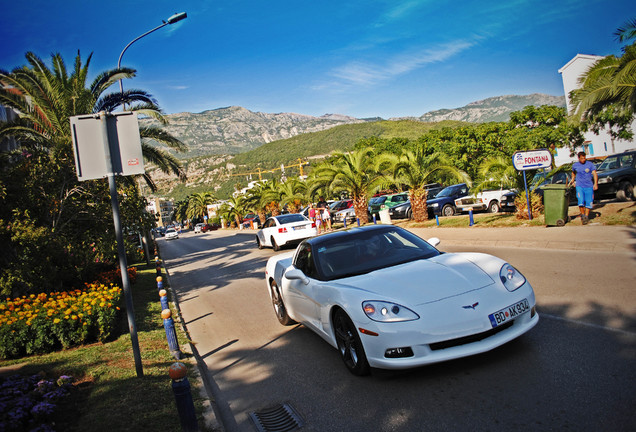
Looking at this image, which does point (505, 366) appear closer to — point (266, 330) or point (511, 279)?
point (511, 279)

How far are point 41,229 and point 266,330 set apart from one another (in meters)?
4.69

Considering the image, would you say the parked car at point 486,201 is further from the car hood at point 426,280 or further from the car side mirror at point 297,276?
the car hood at point 426,280

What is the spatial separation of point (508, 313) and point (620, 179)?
48.4 ft

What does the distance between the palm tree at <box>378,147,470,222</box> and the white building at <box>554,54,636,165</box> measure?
3134cm

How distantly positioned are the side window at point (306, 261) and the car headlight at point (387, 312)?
1.38 metres

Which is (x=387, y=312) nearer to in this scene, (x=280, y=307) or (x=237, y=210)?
(x=280, y=307)

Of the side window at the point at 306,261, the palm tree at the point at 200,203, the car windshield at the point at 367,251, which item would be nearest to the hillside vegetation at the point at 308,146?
the palm tree at the point at 200,203

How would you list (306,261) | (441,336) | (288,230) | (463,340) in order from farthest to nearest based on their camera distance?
(288,230), (306,261), (463,340), (441,336)

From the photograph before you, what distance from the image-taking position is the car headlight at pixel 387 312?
13.1 ft

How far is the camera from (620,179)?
1576 centimetres

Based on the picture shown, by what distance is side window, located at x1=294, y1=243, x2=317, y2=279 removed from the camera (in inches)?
222

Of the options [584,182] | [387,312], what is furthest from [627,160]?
[387,312]

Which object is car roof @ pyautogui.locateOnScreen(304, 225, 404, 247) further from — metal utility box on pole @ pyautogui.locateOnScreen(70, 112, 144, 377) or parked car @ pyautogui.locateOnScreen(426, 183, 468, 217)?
parked car @ pyautogui.locateOnScreen(426, 183, 468, 217)

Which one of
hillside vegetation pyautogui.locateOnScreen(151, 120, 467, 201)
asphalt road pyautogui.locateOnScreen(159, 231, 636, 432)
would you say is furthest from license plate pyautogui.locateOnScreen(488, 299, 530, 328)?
hillside vegetation pyautogui.locateOnScreen(151, 120, 467, 201)
